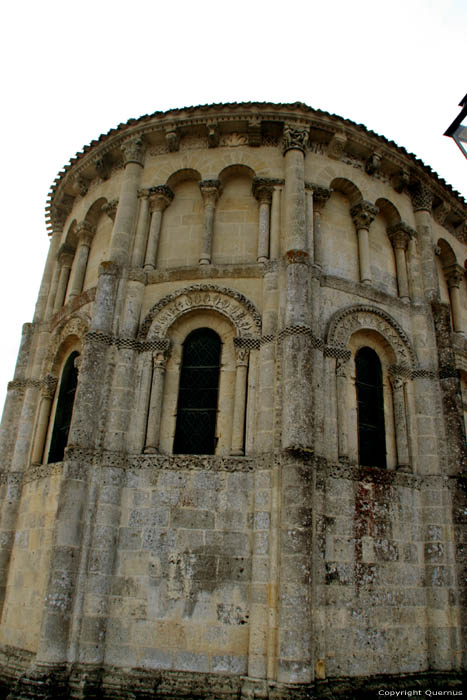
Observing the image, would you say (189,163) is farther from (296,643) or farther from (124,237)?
(296,643)

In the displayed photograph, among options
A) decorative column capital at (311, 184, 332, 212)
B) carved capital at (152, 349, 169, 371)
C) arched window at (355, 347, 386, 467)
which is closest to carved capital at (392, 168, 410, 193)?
decorative column capital at (311, 184, 332, 212)

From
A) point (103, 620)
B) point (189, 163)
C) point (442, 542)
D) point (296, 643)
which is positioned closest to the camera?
point (296, 643)

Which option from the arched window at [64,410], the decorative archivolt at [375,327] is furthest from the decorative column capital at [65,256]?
the decorative archivolt at [375,327]

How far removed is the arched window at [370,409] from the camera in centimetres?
1090

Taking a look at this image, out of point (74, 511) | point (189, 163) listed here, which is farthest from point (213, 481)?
point (189, 163)

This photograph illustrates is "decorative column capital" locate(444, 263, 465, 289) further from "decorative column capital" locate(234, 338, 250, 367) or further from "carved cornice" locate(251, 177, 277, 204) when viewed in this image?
"decorative column capital" locate(234, 338, 250, 367)

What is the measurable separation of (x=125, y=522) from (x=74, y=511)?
0.86 m

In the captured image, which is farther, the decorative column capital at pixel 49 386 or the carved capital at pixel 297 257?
the decorative column capital at pixel 49 386

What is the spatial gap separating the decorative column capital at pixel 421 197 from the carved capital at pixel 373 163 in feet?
4.37

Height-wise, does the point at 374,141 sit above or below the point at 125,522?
above

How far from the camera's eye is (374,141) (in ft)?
43.1

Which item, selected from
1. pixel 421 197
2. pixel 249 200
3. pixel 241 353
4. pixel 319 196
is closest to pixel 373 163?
pixel 421 197

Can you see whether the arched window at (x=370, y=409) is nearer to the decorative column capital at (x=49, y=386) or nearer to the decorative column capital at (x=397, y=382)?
the decorative column capital at (x=397, y=382)

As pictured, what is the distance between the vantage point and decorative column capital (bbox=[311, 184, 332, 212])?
1220 cm
